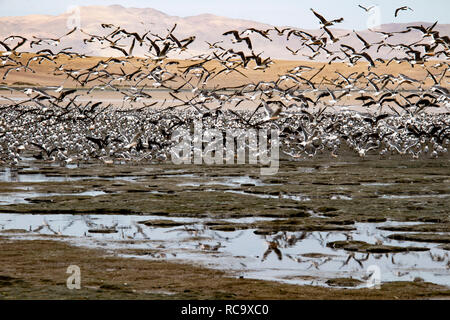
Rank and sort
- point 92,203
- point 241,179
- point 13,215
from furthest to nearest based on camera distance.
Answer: point 241,179
point 92,203
point 13,215

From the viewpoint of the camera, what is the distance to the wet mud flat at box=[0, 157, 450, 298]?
15.9 m

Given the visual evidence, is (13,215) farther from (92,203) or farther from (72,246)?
(72,246)

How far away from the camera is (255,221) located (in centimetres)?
2148

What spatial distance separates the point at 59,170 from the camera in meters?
33.8

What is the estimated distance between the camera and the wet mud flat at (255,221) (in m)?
15.9

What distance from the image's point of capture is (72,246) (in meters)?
18.0
